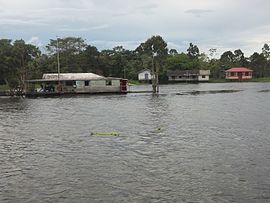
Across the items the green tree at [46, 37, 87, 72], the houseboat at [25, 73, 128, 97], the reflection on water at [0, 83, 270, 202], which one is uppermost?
the green tree at [46, 37, 87, 72]

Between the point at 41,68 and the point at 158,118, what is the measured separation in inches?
3051

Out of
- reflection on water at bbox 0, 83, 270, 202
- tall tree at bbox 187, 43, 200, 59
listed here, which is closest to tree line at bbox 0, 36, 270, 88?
tall tree at bbox 187, 43, 200, 59

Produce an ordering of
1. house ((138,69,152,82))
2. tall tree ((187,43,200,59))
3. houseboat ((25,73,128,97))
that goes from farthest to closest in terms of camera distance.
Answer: tall tree ((187,43,200,59)), house ((138,69,152,82)), houseboat ((25,73,128,97))

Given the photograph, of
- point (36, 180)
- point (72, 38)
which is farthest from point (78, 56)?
point (36, 180)

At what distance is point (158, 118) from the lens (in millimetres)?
35375

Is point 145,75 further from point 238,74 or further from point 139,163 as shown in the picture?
point 139,163

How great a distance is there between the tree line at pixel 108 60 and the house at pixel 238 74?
8336mm

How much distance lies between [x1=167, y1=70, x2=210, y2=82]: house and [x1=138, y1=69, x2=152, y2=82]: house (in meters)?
7.18

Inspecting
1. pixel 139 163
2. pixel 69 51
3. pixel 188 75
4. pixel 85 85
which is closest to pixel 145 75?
pixel 188 75

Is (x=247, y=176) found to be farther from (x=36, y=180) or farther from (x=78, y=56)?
(x=78, y=56)

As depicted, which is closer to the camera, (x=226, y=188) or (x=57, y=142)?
(x=226, y=188)

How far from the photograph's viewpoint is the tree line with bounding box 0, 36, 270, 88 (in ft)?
301

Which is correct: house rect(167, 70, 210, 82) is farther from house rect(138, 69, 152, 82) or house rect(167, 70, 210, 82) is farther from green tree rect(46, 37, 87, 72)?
green tree rect(46, 37, 87, 72)

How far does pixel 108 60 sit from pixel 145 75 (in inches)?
814
